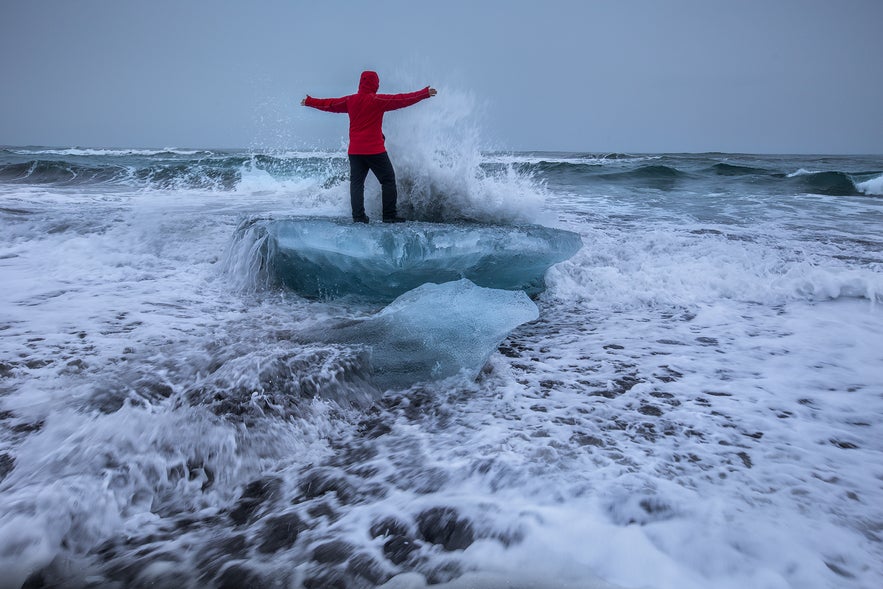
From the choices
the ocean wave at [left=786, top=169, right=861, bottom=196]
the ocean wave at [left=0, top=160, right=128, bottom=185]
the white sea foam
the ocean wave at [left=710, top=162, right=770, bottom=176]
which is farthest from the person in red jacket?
the ocean wave at [left=710, top=162, right=770, bottom=176]

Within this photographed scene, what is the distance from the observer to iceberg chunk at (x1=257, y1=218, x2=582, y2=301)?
11.9 ft

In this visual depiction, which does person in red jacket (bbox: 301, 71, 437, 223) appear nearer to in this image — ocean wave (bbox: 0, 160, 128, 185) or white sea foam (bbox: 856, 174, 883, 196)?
ocean wave (bbox: 0, 160, 128, 185)

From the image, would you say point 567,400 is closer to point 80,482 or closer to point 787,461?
point 787,461

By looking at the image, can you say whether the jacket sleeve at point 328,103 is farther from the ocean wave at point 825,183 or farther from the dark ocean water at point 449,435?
the ocean wave at point 825,183

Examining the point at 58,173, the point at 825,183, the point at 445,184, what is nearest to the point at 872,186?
the point at 825,183

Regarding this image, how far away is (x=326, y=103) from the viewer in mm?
4742

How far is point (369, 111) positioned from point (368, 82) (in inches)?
11.4

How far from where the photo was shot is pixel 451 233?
370cm

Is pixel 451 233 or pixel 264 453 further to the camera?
pixel 451 233

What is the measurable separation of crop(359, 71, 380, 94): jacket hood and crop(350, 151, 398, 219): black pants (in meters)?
0.60

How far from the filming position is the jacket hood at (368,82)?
15.0ft

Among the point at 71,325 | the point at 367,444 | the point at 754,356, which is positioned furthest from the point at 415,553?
the point at 71,325

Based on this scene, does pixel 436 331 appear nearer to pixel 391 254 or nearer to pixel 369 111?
pixel 391 254

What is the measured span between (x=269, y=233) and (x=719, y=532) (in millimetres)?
3323
